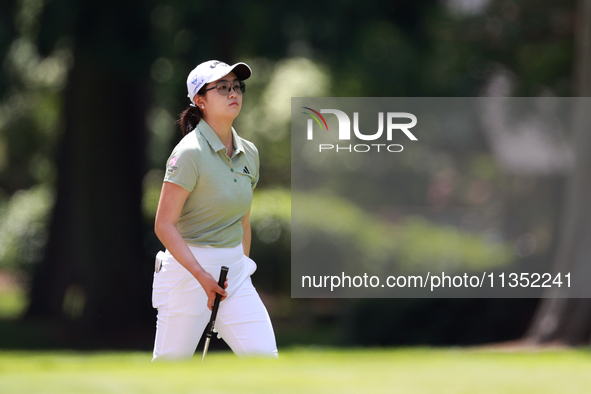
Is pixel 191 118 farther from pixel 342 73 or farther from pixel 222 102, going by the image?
pixel 342 73

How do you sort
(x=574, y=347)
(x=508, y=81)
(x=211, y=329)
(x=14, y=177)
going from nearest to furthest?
(x=211, y=329)
(x=574, y=347)
(x=508, y=81)
(x=14, y=177)

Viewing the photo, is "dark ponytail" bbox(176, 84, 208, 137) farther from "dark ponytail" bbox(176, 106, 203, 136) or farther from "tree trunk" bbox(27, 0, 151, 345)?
"tree trunk" bbox(27, 0, 151, 345)

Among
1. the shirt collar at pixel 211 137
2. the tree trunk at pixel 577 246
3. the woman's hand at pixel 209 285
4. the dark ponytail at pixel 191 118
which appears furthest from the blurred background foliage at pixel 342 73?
the woman's hand at pixel 209 285

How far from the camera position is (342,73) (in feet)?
36.8

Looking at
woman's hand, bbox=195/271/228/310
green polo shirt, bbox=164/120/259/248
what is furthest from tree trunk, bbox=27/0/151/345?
woman's hand, bbox=195/271/228/310

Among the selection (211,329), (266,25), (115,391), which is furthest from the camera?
(266,25)

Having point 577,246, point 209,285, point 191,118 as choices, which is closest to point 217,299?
point 209,285

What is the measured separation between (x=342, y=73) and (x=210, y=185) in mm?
7522

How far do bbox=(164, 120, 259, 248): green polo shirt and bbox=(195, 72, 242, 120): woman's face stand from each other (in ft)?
0.30

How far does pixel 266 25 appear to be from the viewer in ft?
35.0

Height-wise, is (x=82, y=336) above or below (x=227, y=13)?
below

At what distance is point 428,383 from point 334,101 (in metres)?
12.0

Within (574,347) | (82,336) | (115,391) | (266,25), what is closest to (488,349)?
(574,347)

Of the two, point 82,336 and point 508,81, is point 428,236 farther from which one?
point 82,336
